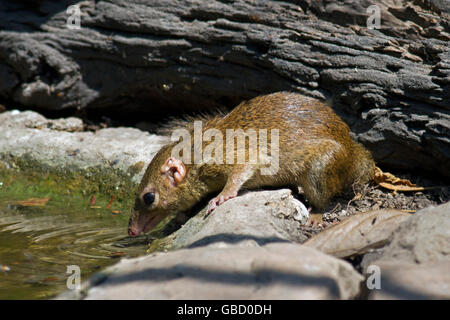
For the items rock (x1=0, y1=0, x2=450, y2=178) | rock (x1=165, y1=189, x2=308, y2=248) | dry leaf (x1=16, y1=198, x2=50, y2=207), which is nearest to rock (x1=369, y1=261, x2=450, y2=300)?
rock (x1=165, y1=189, x2=308, y2=248)

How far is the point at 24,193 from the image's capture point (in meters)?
7.15

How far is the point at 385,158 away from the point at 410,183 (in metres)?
0.48

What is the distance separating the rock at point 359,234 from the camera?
13.1ft

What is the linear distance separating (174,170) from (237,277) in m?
2.88

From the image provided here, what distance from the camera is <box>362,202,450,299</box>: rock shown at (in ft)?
9.63

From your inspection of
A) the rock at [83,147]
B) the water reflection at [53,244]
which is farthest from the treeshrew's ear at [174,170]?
the rock at [83,147]

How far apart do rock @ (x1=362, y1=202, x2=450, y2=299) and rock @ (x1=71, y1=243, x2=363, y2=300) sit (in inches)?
9.3

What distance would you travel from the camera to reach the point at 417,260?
342 centimetres

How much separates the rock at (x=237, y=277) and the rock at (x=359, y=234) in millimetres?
853

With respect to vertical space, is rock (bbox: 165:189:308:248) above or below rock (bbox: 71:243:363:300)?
below

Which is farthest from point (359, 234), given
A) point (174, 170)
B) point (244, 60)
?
point (244, 60)

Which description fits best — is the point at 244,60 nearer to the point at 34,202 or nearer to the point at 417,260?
the point at 34,202

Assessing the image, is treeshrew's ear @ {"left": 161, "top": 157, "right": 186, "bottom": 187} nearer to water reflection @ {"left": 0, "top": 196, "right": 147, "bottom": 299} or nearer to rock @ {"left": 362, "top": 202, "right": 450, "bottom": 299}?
water reflection @ {"left": 0, "top": 196, "right": 147, "bottom": 299}
